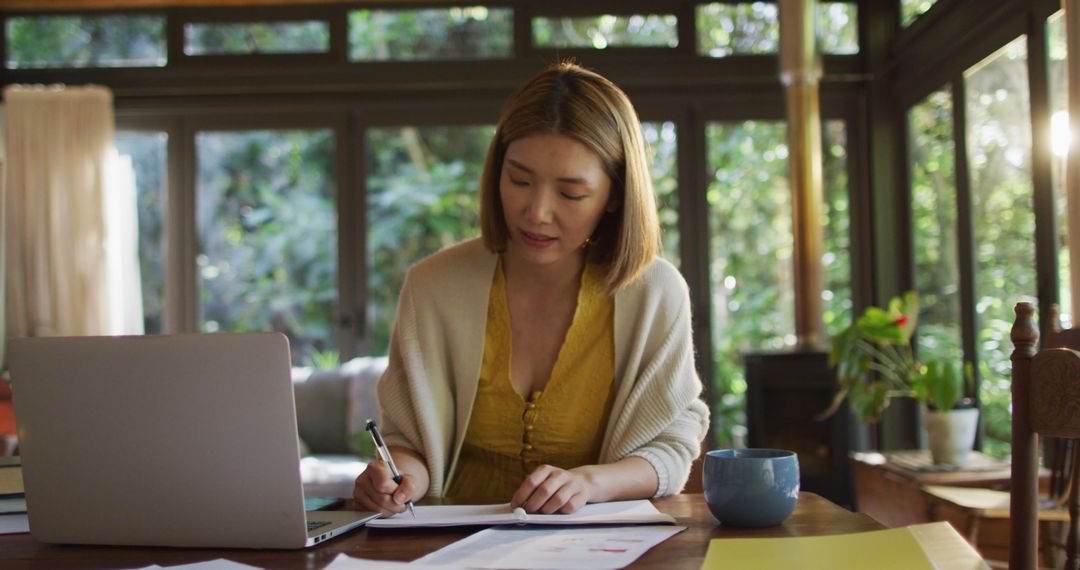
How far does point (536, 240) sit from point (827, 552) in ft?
2.28

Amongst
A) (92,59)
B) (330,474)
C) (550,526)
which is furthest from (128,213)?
(550,526)

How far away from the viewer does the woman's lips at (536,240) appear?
1.54m

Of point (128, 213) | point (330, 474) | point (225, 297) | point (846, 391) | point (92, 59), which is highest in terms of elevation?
point (92, 59)

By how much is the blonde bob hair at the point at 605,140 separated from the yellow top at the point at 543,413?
3.2 inches

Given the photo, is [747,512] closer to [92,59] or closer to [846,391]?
[846,391]

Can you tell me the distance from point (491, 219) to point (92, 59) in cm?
463

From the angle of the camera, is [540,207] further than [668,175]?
No


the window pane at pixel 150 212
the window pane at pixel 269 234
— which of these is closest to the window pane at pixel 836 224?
the window pane at pixel 269 234

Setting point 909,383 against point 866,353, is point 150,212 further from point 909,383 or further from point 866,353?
point 909,383

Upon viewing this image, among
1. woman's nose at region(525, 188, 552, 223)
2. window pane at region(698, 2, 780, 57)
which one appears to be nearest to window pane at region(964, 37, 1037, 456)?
window pane at region(698, 2, 780, 57)

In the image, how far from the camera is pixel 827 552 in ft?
3.26

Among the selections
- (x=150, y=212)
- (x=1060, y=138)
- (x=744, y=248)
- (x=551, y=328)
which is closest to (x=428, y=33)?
(x=150, y=212)

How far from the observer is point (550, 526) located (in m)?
1.16

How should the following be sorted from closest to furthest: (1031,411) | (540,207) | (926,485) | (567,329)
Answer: (1031,411) → (540,207) → (567,329) → (926,485)
